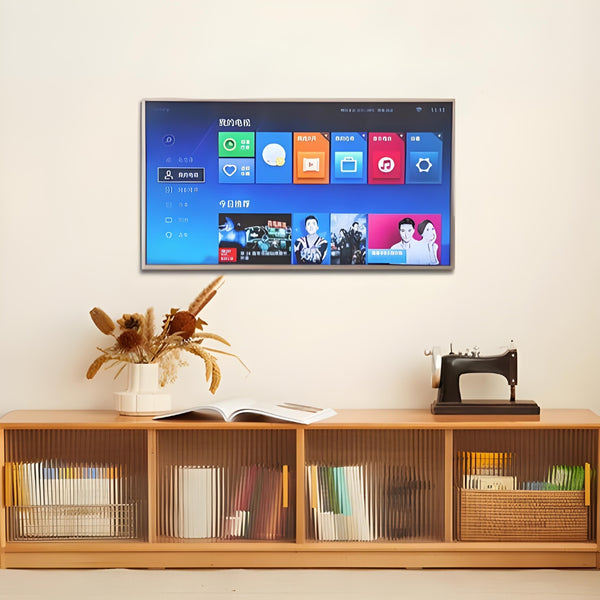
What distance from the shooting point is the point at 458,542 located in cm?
263

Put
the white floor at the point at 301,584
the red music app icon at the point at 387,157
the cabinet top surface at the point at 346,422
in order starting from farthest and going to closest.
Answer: the red music app icon at the point at 387,157 < the cabinet top surface at the point at 346,422 < the white floor at the point at 301,584

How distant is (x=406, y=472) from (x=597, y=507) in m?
0.65

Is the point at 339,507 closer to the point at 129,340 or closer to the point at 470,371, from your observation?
the point at 470,371

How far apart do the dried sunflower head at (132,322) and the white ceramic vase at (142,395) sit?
0.14m

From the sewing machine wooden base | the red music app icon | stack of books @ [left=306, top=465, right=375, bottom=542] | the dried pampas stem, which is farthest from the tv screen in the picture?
stack of books @ [left=306, top=465, right=375, bottom=542]

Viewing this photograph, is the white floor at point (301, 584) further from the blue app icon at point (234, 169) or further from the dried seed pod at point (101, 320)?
the blue app icon at point (234, 169)

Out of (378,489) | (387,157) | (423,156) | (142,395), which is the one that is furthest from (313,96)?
(378,489)

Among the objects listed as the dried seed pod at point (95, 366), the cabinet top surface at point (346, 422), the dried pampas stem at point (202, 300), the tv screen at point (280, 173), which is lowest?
the cabinet top surface at point (346, 422)

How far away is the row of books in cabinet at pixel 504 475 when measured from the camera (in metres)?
2.65

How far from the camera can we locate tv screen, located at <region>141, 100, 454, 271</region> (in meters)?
2.93

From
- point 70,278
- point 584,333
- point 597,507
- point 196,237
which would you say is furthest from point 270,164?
point 597,507

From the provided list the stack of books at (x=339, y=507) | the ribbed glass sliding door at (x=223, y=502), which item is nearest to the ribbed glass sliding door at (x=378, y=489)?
the stack of books at (x=339, y=507)

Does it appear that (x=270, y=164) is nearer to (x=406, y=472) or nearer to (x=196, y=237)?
(x=196, y=237)

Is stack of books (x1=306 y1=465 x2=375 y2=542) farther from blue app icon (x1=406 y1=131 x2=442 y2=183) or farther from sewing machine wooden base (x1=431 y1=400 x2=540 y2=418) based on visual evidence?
blue app icon (x1=406 y1=131 x2=442 y2=183)
